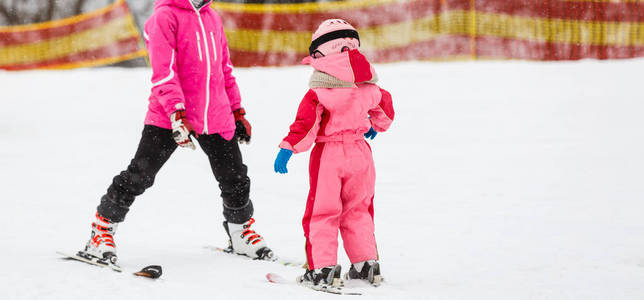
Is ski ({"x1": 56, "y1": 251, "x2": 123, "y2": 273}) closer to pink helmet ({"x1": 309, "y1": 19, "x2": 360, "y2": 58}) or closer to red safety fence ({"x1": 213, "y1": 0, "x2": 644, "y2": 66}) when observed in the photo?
pink helmet ({"x1": 309, "y1": 19, "x2": 360, "y2": 58})

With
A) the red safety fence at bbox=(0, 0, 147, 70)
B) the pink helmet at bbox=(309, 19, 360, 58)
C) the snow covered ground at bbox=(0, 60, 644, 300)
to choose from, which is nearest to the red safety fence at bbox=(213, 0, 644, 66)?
the snow covered ground at bbox=(0, 60, 644, 300)

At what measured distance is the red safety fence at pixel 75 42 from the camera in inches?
626

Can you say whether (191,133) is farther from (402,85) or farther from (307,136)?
(402,85)

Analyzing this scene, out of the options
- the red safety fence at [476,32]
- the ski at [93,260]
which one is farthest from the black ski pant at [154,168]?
the red safety fence at [476,32]

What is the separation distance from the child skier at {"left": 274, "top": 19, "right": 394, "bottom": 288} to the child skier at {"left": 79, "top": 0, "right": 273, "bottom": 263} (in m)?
0.57

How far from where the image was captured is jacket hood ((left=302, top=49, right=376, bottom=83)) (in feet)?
11.9

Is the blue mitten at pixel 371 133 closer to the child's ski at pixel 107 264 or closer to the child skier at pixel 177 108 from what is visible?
the child skier at pixel 177 108

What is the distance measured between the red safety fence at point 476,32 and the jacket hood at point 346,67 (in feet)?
36.7

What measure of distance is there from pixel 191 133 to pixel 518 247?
2.24 m

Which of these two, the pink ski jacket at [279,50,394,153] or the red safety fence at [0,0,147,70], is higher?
the red safety fence at [0,0,147,70]

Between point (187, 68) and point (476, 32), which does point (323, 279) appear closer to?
point (187, 68)

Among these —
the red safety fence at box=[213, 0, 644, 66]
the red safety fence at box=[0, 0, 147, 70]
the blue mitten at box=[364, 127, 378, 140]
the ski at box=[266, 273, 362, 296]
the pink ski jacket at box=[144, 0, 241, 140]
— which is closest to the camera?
the ski at box=[266, 273, 362, 296]

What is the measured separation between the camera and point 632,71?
1265 centimetres

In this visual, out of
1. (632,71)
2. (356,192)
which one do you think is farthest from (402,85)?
(356,192)
